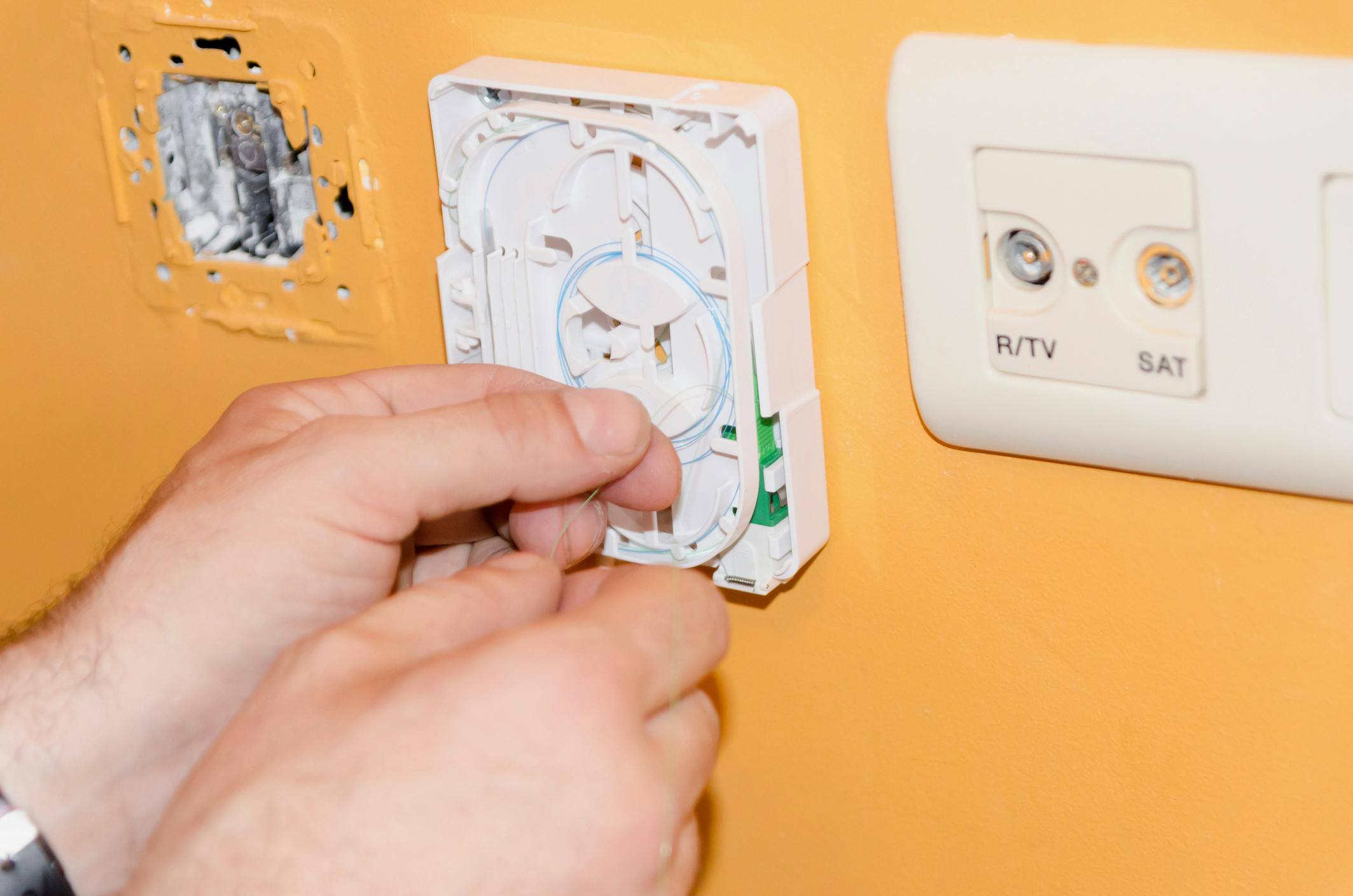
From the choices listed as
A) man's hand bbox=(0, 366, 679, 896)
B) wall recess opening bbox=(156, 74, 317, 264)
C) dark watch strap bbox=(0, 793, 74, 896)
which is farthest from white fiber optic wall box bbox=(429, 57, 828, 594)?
dark watch strap bbox=(0, 793, 74, 896)

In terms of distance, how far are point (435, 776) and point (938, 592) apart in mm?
231

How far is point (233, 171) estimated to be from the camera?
2.13 feet

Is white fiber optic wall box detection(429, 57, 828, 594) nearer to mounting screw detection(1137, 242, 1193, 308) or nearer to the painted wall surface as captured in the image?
the painted wall surface

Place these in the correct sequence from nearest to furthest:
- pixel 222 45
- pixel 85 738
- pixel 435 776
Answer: pixel 435 776 < pixel 85 738 < pixel 222 45

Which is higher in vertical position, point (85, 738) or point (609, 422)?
point (609, 422)

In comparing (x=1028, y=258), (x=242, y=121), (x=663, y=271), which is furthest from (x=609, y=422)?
(x=242, y=121)

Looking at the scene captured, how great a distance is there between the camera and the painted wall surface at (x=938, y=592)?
0.48 metres

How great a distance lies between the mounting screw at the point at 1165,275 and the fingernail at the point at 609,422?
0.18m

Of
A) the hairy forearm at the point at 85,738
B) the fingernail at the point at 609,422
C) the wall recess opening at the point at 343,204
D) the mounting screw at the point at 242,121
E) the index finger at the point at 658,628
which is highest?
the mounting screw at the point at 242,121

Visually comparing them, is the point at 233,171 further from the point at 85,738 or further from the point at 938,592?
the point at 938,592

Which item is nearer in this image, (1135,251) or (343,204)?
(1135,251)

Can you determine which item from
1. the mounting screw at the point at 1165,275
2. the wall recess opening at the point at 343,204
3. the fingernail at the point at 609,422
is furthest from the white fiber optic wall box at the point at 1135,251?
the wall recess opening at the point at 343,204

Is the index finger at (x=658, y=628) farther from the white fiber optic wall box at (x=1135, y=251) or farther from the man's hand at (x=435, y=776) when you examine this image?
the white fiber optic wall box at (x=1135, y=251)

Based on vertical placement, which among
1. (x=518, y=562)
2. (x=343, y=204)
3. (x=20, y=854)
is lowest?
(x=20, y=854)
